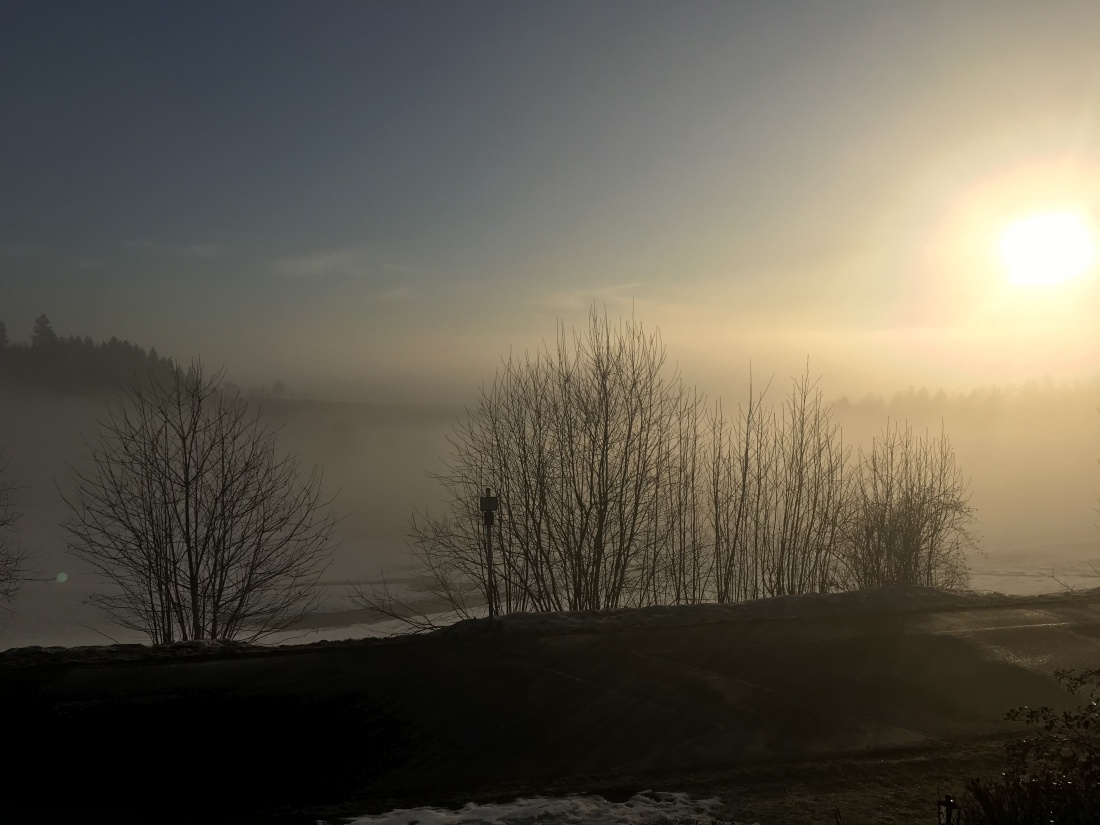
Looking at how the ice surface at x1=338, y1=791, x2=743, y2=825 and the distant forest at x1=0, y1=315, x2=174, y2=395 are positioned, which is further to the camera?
the distant forest at x1=0, y1=315, x2=174, y2=395

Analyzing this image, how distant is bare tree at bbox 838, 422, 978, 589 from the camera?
20922mm

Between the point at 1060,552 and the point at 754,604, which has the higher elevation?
the point at 754,604

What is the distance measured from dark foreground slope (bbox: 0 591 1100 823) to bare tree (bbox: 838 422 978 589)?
1027 cm

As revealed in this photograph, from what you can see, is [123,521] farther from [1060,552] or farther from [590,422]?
[1060,552]

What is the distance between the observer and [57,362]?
14825 centimetres

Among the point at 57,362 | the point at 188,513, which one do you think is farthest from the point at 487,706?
the point at 57,362

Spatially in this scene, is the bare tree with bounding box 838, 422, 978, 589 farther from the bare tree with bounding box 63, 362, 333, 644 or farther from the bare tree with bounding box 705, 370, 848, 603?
the bare tree with bounding box 63, 362, 333, 644

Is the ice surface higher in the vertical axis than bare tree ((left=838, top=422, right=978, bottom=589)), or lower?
lower

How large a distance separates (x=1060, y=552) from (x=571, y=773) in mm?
99723

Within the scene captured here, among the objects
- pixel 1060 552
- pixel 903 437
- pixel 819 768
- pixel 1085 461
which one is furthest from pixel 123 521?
pixel 1085 461

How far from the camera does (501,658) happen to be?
30.1 feet

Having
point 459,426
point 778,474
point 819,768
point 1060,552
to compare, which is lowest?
point 1060,552

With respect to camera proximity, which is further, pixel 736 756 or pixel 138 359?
pixel 138 359

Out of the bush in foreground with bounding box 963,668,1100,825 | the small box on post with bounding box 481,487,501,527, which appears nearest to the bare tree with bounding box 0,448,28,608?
the small box on post with bounding box 481,487,501,527
